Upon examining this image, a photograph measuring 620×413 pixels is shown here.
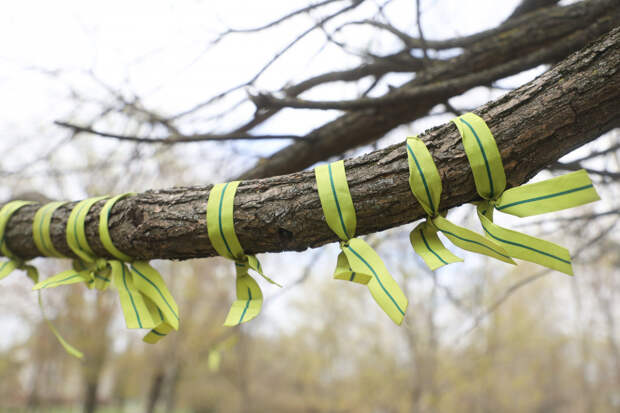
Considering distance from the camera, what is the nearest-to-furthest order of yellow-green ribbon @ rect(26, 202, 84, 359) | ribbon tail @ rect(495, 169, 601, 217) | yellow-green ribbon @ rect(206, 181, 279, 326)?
ribbon tail @ rect(495, 169, 601, 217) < yellow-green ribbon @ rect(206, 181, 279, 326) < yellow-green ribbon @ rect(26, 202, 84, 359)

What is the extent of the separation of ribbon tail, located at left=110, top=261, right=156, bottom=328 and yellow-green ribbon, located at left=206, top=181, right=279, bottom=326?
0.72ft

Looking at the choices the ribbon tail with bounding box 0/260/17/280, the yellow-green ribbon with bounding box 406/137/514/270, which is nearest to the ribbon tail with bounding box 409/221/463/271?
the yellow-green ribbon with bounding box 406/137/514/270

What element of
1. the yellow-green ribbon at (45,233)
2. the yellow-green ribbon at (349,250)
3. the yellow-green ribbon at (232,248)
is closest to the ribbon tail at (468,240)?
the yellow-green ribbon at (349,250)

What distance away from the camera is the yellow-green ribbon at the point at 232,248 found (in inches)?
26.0

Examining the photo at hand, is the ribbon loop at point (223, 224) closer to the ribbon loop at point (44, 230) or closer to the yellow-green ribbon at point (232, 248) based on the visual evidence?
the yellow-green ribbon at point (232, 248)

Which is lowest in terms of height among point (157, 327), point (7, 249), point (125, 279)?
point (157, 327)

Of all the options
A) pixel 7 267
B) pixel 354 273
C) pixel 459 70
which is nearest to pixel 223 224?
pixel 354 273

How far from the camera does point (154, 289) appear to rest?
791mm

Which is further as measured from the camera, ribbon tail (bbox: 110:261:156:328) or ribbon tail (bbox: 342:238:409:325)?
ribbon tail (bbox: 110:261:156:328)

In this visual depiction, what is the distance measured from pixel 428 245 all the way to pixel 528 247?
147 mm

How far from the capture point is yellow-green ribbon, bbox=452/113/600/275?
0.52m

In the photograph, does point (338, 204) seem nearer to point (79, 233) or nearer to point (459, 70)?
point (79, 233)

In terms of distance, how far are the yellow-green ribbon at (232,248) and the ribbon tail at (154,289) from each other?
0.17 metres

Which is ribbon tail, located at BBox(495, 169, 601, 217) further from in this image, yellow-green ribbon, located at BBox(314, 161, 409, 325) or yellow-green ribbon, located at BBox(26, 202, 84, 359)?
yellow-green ribbon, located at BBox(26, 202, 84, 359)
